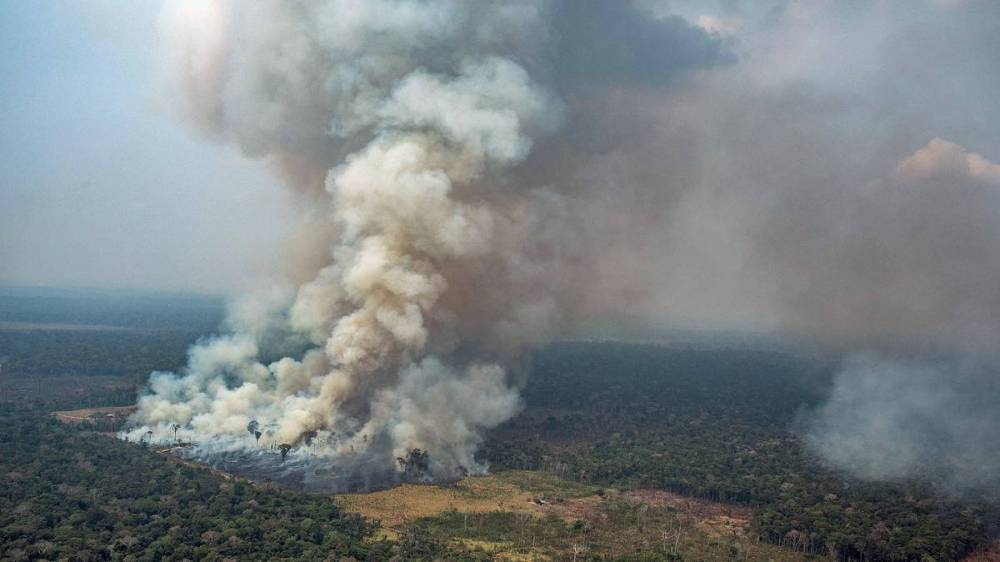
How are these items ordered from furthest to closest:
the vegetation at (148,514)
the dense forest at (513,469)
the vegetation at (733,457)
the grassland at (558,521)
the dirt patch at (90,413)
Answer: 1. the dirt patch at (90,413)
2. the vegetation at (733,457)
3. the grassland at (558,521)
4. the dense forest at (513,469)
5. the vegetation at (148,514)

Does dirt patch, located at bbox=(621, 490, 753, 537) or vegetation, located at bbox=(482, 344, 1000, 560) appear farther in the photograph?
dirt patch, located at bbox=(621, 490, 753, 537)

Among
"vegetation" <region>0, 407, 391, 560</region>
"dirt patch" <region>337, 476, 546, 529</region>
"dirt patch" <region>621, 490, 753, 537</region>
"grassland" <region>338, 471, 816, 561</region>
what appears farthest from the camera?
"dirt patch" <region>621, 490, 753, 537</region>

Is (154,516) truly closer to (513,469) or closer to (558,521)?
(558,521)

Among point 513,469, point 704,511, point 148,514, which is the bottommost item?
point 148,514

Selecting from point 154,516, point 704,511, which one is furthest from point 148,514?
point 704,511

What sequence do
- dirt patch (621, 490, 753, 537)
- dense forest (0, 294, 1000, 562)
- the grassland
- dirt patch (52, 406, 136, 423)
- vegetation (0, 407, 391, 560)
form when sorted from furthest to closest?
dirt patch (52, 406, 136, 423) < dirt patch (621, 490, 753, 537) < the grassland < dense forest (0, 294, 1000, 562) < vegetation (0, 407, 391, 560)

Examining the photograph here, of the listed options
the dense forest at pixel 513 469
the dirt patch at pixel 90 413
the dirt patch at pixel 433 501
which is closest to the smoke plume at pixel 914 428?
the dense forest at pixel 513 469

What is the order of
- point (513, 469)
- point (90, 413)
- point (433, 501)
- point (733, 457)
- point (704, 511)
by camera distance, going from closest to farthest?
point (433, 501) < point (704, 511) < point (513, 469) < point (733, 457) < point (90, 413)

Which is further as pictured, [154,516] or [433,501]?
[433,501]

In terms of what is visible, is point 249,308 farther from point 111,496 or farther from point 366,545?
point 366,545

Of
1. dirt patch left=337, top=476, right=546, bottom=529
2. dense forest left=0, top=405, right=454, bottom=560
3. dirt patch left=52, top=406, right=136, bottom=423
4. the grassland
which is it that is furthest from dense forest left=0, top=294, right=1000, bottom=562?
dirt patch left=52, top=406, right=136, bottom=423

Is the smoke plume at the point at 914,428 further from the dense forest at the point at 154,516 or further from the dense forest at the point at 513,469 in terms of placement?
the dense forest at the point at 154,516

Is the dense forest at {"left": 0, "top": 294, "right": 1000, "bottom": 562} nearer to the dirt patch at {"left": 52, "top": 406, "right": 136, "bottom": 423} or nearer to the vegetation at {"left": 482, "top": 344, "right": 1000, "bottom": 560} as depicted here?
the vegetation at {"left": 482, "top": 344, "right": 1000, "bottom": 560}
